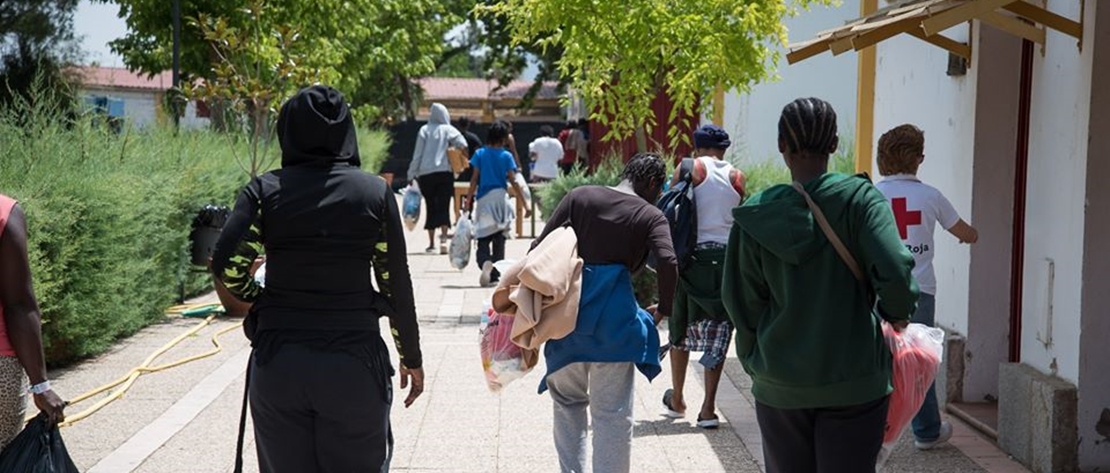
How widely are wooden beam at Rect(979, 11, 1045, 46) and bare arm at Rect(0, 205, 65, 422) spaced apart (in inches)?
165

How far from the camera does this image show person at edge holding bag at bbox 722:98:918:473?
14.4 feet

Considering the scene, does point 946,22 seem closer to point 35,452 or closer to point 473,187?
point 35,452

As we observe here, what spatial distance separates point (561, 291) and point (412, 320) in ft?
3.91

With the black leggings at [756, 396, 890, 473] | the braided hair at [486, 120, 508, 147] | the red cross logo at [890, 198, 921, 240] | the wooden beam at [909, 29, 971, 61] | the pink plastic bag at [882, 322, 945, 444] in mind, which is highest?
the wooden beam at [909, 29, 971, 61]

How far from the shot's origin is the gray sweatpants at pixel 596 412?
6199 mm

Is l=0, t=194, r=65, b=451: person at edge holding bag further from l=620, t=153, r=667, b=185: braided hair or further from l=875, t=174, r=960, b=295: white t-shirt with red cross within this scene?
l=875, t=174, r=960, b=295: white t-shirt with red cross

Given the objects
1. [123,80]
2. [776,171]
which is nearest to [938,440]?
[776,171]

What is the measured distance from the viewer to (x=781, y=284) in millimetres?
4496

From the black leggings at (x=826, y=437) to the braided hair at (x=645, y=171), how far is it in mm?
2072

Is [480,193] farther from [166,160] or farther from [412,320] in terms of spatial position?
[412,320]

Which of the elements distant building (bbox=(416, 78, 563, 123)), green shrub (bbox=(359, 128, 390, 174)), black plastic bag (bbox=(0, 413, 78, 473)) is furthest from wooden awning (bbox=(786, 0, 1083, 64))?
distant building (bbox=(416, 78, 563, 123))

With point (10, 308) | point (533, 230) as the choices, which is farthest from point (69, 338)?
point (533, 230)

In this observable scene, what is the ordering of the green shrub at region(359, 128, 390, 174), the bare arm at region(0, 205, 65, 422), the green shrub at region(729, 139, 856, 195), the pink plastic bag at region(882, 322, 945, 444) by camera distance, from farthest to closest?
the green shrub at region(359, 128, 390, 174), the green shrub at region(729, 139, 856, 195), the pink plastic bag at region(882, 322, 945, 444), the bare arm at region(0, 205, 65, 422)

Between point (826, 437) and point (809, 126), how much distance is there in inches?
37.7
